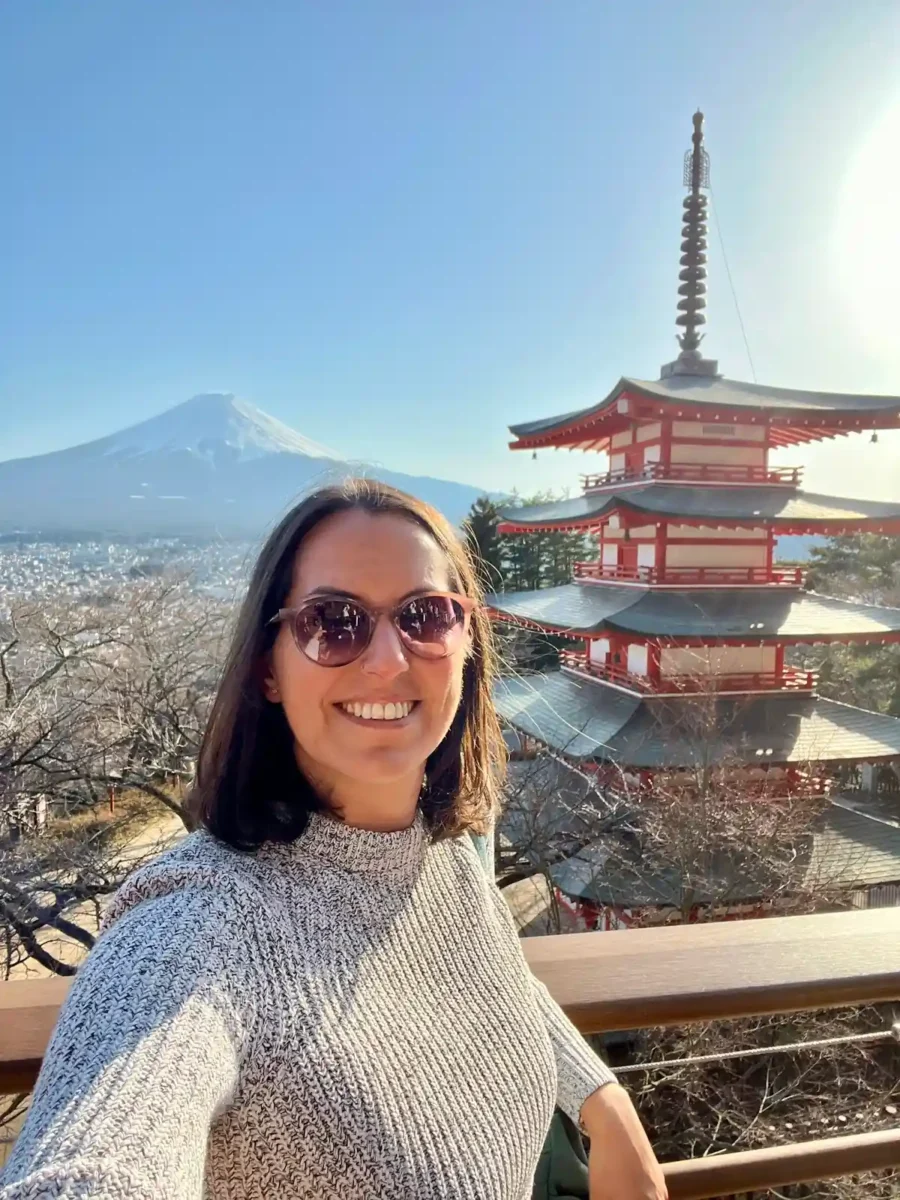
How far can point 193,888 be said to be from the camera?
2.00 ft

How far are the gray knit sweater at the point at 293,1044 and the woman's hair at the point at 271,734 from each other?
0.04m

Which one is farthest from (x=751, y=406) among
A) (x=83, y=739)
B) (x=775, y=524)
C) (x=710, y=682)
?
A: (x=83, y=739)

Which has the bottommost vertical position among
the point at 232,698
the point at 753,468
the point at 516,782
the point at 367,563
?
the point at 516,782

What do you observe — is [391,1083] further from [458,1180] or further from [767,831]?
[767,831]

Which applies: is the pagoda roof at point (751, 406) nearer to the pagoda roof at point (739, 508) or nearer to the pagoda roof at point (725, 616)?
the pagoda roof at point (739, 508)

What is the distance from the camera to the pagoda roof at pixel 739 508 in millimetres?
8086

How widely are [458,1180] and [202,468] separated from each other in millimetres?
39147

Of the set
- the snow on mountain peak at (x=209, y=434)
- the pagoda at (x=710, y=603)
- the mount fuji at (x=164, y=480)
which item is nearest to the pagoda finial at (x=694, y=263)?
the pagoda at (x=710, y=603)

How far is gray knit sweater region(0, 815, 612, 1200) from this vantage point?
465mm

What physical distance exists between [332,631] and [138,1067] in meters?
0.41

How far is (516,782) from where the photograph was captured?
27.6ft

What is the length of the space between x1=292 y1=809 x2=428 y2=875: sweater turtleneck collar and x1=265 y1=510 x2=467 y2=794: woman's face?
0.05m

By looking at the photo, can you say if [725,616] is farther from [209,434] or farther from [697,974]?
[209,434]

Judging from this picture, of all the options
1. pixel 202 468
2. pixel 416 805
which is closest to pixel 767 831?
pixel 416 805
